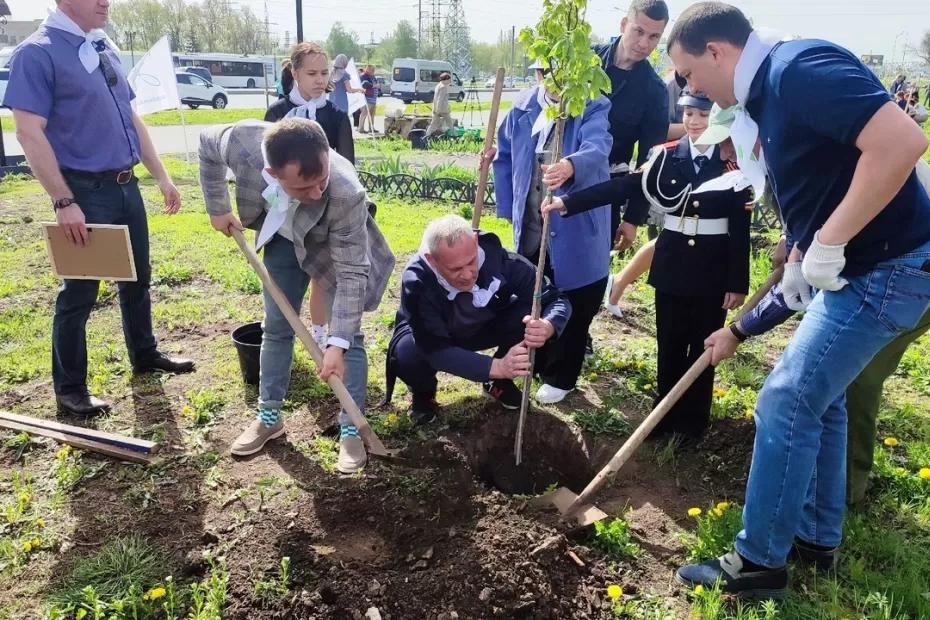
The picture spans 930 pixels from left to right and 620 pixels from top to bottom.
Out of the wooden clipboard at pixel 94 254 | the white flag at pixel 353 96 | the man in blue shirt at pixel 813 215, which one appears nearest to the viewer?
the man in blue shirt at pixel 813 215

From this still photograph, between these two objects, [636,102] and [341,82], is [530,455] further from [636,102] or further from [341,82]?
[341,82]

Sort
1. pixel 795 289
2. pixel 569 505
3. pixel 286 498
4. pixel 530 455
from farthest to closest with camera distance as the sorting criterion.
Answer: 1. pixel 530 455
2. pixel 286 498
3. pixel 569 505
4. pixel 795 289

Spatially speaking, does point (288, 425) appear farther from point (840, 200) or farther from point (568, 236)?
point (840, 200)

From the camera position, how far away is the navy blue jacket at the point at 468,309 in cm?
332

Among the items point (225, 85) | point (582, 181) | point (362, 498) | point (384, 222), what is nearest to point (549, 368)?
point (582, 181)

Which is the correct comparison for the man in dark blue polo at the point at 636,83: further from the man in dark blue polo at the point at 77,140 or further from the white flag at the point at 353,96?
the white flag at the point at 353,96

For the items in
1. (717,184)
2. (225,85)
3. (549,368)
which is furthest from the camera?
(225,85)

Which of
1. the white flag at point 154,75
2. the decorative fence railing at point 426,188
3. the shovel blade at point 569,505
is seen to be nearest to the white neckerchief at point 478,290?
the shovel blade at point 569,505

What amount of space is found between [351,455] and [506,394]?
1.01m

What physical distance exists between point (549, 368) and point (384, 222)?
4743 mm

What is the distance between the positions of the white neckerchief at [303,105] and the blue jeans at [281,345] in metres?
1.35

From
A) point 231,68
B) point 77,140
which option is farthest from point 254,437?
point 231,68

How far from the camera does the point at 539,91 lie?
3.72 meters

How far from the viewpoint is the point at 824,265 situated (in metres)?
2.04
